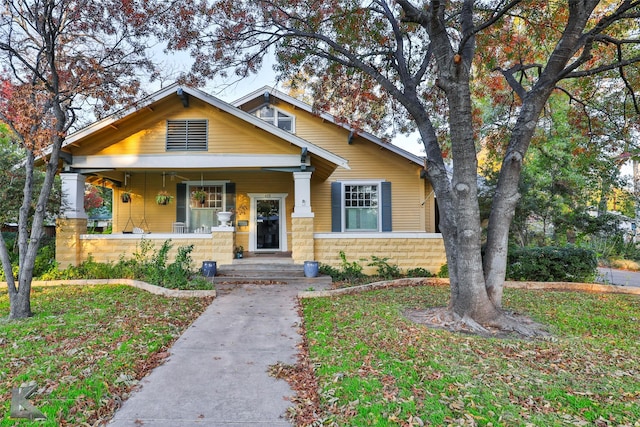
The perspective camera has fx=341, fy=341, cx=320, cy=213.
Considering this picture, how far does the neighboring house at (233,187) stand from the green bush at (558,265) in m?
2.21

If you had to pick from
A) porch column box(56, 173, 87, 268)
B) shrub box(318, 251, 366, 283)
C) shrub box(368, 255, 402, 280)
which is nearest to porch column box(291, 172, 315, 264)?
shrub box(318, 251, 366, 283)

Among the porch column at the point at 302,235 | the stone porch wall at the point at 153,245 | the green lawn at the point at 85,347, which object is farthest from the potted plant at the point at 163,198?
the porch column at the point at 302,235

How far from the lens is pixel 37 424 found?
270 centimetres

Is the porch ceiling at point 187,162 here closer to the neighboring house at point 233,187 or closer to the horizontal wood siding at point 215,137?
the neighboring house at point 233,187

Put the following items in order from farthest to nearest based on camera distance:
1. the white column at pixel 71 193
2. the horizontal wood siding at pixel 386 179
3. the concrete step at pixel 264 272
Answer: the horizontal wood siding at pixel 386 179 < the white column at pixel 71 193 < the concrete step at pixel 264 272

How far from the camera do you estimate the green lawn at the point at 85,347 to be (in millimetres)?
3057

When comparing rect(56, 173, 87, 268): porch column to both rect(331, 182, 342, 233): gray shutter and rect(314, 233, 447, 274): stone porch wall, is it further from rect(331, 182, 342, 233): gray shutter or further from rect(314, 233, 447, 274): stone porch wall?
rect(331, 182, 342, 233): gray shutter

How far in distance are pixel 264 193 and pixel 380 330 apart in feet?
26.8

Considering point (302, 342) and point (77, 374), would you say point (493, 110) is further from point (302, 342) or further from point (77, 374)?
point (77, 374)

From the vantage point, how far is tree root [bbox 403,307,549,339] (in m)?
4.99

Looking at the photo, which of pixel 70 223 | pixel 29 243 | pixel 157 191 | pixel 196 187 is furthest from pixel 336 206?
pixel 29 243

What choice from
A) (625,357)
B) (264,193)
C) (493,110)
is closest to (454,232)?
(625,357)

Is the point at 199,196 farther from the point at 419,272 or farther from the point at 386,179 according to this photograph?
the point at 419,272

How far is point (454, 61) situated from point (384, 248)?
5.89 meters
